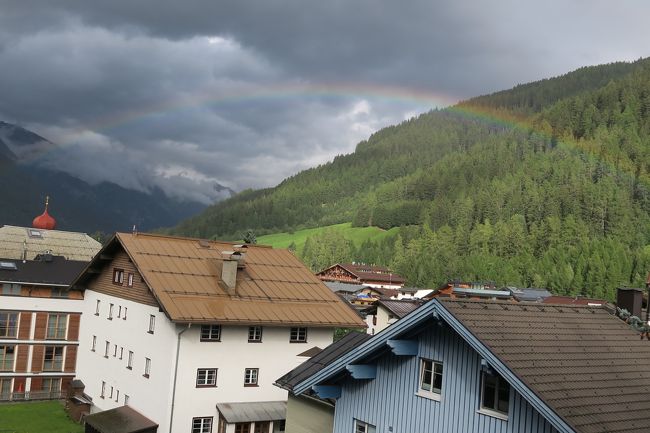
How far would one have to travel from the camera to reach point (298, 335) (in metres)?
36.1

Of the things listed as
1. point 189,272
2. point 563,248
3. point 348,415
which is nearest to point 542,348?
point 348,415

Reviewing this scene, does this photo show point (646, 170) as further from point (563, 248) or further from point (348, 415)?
point (348, 415)

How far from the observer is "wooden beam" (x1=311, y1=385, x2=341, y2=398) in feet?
58.7

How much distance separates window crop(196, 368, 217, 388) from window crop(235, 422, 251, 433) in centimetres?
246

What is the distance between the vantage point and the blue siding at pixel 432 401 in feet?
44.2

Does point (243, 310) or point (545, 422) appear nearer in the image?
point (545, 422)

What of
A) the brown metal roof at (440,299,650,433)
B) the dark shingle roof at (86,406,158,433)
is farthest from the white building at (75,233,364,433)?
the brown metal roof at (440,299,650,433)

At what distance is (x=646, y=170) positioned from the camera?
194 metres

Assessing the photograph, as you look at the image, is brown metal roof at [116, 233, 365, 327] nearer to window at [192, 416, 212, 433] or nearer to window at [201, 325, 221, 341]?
window at [201, 325, 221, 341]

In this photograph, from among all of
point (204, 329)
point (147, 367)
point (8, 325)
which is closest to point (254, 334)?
point (204, 329)

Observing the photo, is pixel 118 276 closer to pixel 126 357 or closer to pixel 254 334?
pixel 126 357

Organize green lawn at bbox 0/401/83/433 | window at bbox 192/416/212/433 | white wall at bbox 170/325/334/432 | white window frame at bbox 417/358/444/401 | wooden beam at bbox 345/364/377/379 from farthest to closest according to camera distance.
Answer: green lawn at bbox 0/401/83/433
window at bbox 192/416/212/433
white wall at bbox 170/325/334/432
wooden beam at bbox 345/364/377/379
white window frame at bbox 417/358/444/401

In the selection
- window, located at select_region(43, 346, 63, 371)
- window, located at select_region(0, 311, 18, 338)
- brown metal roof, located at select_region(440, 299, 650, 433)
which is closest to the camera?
brown metal roof, located at select_region(440, 299, 650, 433)

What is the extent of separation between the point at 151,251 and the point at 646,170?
19189 cm
